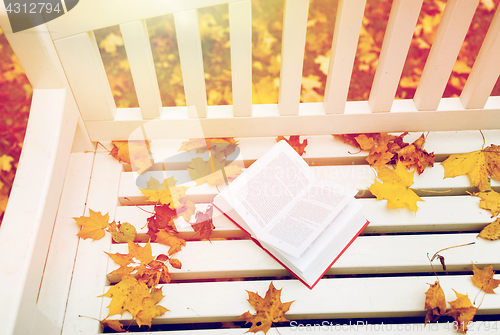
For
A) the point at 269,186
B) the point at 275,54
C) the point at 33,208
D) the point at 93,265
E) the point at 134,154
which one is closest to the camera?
the point at 33,208

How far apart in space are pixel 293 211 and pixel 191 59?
589 mm

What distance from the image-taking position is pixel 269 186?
1.12 m

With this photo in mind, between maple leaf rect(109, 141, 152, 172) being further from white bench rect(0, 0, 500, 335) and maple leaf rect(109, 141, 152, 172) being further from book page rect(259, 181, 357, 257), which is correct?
book page rect(259, 181, 357, 257)

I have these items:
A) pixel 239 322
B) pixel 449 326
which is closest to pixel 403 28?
pixel 449 326

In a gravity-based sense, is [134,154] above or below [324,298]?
above

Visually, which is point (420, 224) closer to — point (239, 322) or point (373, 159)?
point (373, 159)

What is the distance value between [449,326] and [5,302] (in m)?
1.17

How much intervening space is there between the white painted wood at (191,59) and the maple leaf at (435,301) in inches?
36.3

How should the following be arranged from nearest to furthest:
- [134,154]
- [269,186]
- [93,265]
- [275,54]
Answer: [93,265] < [269,186] < [134,154] < [275,54]

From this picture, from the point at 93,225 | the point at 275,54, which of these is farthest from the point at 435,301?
the point at 275,54

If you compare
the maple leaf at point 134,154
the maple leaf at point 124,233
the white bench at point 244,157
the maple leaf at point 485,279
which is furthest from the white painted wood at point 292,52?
the maple leaf at point 485,279

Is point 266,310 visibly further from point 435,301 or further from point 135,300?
point 435,301

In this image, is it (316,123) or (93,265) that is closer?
(93,265)

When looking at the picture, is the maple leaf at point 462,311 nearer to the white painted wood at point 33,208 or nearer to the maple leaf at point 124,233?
the maple leaf at point 124,233
